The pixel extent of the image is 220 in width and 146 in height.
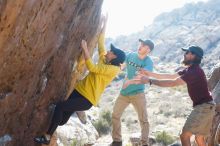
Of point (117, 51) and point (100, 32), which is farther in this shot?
point (100, 32)

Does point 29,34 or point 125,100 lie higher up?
point 29,34

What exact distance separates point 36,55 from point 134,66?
3.09 metres

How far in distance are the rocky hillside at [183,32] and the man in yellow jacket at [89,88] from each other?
42.4m

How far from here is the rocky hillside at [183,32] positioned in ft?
214

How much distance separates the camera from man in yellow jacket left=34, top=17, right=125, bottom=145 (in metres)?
8.62

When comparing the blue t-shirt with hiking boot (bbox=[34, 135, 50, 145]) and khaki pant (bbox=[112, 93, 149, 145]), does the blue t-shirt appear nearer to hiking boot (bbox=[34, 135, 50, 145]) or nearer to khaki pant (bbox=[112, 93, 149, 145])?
khaki pant (bbox=[112, 93, 149, 145])

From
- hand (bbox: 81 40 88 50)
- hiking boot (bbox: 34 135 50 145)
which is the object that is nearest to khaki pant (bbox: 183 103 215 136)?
hand (bbox: 81 40 88 50)

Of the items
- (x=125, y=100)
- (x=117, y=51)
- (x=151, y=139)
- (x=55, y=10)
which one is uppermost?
(x=55, y=10)

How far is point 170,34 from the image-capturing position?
270ft

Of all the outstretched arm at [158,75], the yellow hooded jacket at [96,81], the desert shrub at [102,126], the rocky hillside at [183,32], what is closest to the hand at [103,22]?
the yellow hooded jacket at [96,81]

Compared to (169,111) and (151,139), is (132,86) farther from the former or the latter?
(169,111)

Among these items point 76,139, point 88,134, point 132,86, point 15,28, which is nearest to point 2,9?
point 15,28

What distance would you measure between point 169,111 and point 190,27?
56209 mm

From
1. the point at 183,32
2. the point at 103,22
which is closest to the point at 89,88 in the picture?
the point at 103,22
